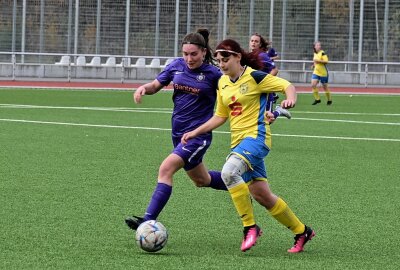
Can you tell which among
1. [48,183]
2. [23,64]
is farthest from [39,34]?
[48,183]

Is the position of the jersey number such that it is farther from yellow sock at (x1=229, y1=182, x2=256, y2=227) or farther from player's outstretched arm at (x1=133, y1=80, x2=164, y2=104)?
player's outstretched arm at (x1=133, y1=80, x2=164, y2=104)

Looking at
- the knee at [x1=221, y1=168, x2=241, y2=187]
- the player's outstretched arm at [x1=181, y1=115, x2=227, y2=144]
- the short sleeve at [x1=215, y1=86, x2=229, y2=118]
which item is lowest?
the knee at [x1=221, y1=168, x2=241, y2=187]

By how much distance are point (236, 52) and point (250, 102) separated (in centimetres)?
43

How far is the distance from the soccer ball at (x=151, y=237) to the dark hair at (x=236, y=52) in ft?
5.02

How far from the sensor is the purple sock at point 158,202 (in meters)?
9.66

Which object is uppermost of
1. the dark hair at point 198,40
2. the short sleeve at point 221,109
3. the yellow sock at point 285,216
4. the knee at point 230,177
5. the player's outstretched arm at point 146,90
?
the dark hair at point 198,40

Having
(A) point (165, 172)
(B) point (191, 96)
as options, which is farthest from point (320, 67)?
(A) point (165, 172)

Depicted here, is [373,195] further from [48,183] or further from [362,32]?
[362,32]

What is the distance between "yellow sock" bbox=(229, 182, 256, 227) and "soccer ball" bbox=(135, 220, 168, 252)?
2.09ft

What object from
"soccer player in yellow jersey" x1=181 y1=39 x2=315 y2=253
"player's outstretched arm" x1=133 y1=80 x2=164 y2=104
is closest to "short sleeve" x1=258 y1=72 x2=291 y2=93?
"soccer player in yellow jersey" x1=181 y1=39 x2=315 y2=253

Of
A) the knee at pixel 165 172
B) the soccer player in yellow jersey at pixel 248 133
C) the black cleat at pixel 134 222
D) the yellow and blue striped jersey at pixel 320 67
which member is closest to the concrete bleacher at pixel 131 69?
the yellow and blue striped jersey at pixel 320 67

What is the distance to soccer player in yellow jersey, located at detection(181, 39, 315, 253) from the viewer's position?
30.2 ft

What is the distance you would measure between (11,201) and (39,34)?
37623 mm

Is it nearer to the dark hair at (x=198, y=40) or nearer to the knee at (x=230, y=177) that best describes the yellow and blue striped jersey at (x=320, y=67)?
the dark hair at (x=198, y=40)
